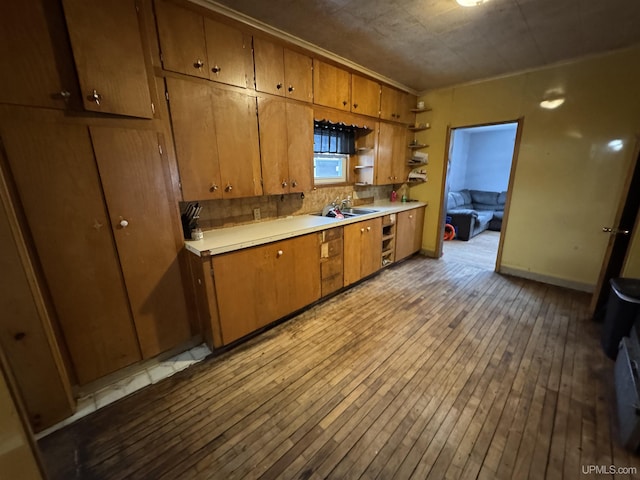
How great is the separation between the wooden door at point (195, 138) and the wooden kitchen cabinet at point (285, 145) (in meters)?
0.45

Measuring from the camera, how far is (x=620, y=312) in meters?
1.92

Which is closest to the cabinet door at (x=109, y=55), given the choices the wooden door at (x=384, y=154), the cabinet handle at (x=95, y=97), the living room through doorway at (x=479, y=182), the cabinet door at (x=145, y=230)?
the cabinet handle at (x=95, y=97)

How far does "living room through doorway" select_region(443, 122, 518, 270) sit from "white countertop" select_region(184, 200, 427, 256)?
128 inches

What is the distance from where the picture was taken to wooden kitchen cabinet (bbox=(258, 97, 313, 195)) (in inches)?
91.6

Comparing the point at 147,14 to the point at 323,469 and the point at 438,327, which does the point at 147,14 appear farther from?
the point at 438,327

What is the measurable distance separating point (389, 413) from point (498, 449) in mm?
562

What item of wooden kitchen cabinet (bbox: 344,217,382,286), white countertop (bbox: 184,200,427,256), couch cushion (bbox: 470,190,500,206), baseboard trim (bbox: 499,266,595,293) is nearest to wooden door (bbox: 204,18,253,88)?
white countertop (bbox: 184,200,427,256)

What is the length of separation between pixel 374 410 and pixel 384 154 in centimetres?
315

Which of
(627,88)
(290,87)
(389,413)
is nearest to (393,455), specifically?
(389,413)

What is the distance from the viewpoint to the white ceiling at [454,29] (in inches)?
75.0

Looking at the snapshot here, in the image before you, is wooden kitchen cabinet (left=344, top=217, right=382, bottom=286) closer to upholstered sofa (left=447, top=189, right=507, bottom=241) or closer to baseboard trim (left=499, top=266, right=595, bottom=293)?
baseboard trim (left=499, top=266, right=595, bottom=293)

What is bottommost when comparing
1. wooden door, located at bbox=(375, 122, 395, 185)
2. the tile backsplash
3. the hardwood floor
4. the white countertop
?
the hardwood floor

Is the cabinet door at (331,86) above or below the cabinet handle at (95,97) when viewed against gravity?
above

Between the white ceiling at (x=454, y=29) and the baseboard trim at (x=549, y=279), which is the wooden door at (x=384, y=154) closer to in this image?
the white ceiling at (x=454, y=29)
